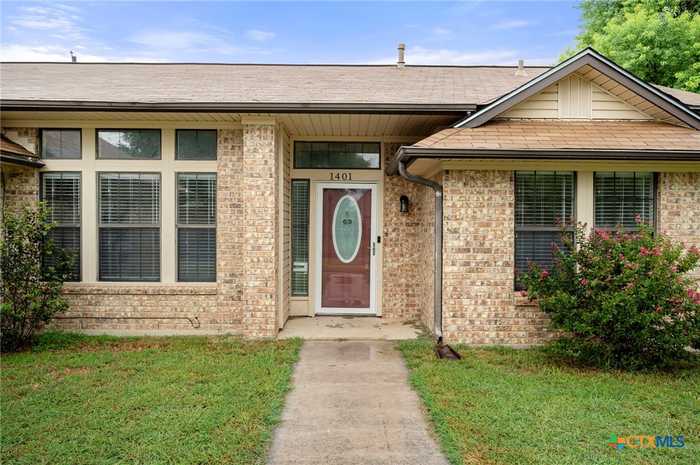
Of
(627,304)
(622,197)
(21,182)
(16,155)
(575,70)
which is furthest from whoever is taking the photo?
(21,182)

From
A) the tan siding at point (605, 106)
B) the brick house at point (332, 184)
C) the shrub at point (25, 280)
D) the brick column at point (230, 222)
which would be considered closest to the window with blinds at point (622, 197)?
the brick house at point (332, 184)

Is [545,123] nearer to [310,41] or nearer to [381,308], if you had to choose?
[381,308]

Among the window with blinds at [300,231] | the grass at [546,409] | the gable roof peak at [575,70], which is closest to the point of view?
the grass at [546,409]

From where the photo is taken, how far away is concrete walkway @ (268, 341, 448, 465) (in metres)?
3.58

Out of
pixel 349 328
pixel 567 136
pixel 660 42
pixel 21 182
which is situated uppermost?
pixel 660 42

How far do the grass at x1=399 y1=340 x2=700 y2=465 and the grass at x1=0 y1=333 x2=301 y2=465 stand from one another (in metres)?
1.53

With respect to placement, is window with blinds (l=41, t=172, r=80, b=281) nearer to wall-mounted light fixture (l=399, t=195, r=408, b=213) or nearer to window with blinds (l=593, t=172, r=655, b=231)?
wall-mounted light fixture (l=399, t=195, r=408, b=213)

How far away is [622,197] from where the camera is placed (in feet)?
21.7

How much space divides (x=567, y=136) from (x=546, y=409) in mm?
3550

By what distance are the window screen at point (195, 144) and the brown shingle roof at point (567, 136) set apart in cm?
309

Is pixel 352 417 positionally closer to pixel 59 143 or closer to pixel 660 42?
pixel 59 143

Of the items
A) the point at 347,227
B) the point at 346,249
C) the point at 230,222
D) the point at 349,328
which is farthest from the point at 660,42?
the point at 230,222

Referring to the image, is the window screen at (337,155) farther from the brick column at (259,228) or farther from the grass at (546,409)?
the grass at (546,409)

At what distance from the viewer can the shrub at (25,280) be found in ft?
21.0
